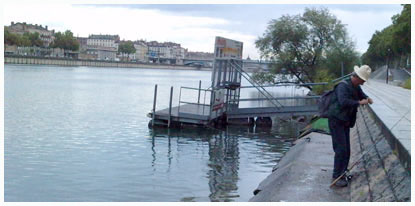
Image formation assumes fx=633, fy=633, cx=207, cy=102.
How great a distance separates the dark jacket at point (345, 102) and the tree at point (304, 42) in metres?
44.3

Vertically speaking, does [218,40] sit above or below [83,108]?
above

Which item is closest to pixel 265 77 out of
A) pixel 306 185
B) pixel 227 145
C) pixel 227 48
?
pixel 227 48

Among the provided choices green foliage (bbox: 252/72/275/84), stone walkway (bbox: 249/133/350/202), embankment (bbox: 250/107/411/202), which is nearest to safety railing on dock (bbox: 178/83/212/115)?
green foliage (bbox: 252/72/275/84)

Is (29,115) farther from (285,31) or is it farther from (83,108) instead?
(285,31)

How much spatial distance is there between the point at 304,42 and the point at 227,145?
110ft

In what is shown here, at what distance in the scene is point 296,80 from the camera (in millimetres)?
55719

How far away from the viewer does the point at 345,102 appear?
30.3ft

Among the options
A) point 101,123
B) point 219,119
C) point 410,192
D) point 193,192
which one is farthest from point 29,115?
point 410,192

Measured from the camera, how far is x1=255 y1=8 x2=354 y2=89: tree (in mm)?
53781

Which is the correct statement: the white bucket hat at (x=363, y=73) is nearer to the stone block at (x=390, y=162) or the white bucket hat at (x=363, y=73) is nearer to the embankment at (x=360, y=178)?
the embankment at (x=360, y=178)

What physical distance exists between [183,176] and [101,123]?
1327 centimetres

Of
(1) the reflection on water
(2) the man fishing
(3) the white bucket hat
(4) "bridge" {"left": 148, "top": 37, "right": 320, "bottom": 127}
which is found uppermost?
(3) the white bucket hat

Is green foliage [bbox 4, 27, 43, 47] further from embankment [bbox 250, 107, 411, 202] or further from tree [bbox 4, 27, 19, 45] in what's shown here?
embankment [bbox 250, 107, 411, 202]

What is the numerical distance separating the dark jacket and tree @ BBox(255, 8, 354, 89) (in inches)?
1743
